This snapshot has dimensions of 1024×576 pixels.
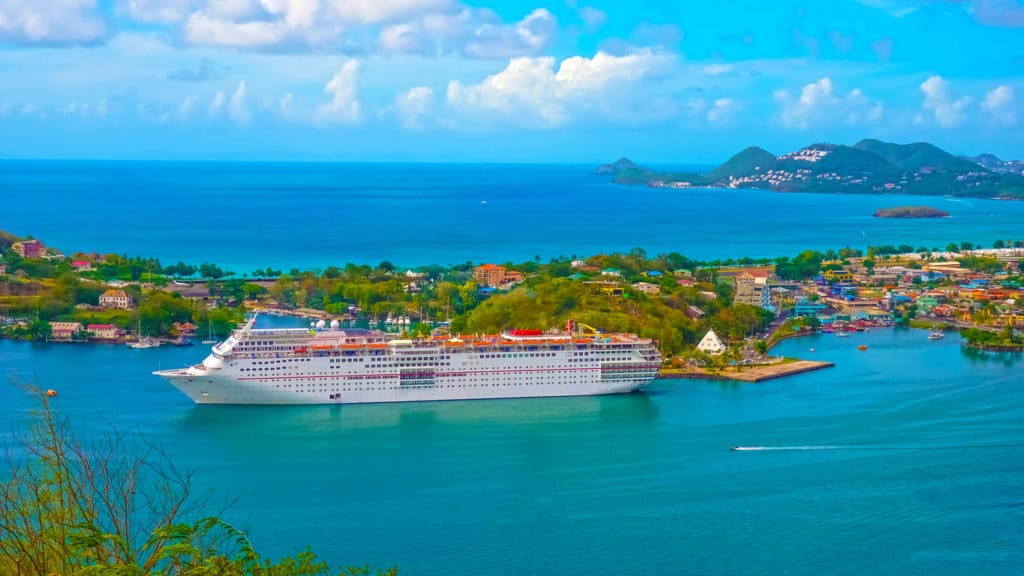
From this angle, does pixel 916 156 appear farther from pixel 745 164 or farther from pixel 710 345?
pixel 710 345

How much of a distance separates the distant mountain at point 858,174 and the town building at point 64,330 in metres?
87.1

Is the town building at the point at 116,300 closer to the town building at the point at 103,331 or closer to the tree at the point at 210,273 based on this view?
the town building at the point at 103,331

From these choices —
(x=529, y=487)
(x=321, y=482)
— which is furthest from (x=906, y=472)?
(x=321, y=482)

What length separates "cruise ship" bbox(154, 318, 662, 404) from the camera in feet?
74.7

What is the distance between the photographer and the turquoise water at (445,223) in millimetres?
53562

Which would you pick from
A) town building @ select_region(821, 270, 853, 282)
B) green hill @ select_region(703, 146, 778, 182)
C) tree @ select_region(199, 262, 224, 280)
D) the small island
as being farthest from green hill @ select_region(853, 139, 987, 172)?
tree @ select_region(199, 262, 224, 280)

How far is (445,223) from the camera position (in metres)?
69.1

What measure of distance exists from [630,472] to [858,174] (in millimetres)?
102383

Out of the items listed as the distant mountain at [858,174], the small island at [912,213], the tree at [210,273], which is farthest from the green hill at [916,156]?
the tree at [210,273]

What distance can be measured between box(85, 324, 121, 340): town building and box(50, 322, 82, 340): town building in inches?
11.1

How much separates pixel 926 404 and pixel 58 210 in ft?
209

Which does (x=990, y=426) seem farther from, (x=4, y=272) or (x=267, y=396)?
(x=4, y=272)

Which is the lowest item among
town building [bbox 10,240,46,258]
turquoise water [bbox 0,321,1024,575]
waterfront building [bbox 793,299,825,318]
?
turquoise water [bbox 0,321,1024,575]

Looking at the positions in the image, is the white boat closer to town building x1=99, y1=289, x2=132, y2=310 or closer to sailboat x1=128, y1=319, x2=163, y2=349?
sailboat x1=128, y1=319, x2=163, y2=349
